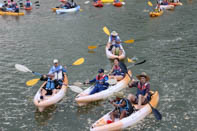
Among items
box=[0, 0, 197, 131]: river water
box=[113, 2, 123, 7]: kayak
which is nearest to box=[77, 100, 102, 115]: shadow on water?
box=[0, 0, 197, 131]: river water

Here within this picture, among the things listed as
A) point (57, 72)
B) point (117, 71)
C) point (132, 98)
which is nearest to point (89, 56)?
point (117, 71)

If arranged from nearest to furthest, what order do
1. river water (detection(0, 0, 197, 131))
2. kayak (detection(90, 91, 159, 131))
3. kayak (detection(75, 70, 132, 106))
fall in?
1. kayak (detection(90, 91, 159, 131))
2. river water (detection(0, 0, 197, 131))
3. kayak (detection(75, 70, 132, 106))

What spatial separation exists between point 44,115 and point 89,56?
7.59 metres

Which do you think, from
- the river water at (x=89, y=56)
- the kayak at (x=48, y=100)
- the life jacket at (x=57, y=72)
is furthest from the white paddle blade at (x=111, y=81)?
the life jacket at (x=57, y=72)

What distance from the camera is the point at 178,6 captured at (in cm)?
3462

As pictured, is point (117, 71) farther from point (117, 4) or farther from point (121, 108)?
point (117, 4)

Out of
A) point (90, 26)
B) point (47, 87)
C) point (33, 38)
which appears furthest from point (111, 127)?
point (90, 26)

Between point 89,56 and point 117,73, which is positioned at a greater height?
point 117,73

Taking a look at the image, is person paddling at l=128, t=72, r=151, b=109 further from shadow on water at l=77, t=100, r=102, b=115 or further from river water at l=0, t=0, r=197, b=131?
shadow on water at l=77, t=100, r=102, b=115

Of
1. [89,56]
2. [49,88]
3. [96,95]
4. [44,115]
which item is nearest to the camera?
[44,115]

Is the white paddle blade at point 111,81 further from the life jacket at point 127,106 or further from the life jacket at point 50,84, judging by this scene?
the life jacket at point 50,84

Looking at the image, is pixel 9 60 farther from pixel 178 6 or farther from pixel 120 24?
pixel 178 6

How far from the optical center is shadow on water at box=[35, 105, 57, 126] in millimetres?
10948

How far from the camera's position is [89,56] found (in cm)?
1812
